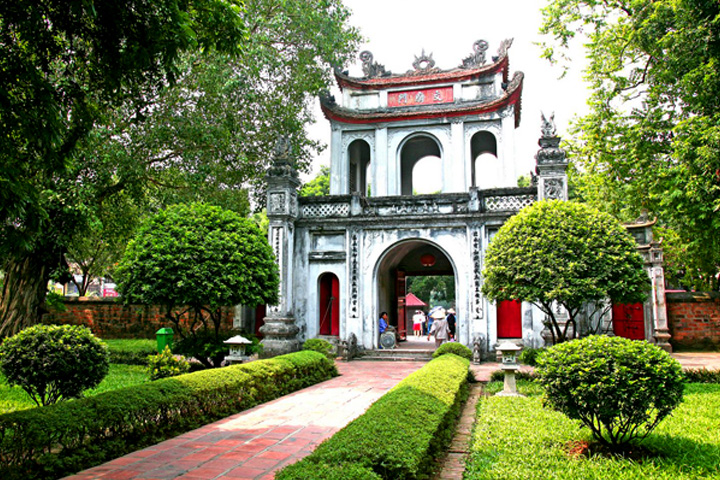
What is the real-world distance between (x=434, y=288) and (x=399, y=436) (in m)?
46.5

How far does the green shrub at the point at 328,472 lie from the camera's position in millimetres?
3498

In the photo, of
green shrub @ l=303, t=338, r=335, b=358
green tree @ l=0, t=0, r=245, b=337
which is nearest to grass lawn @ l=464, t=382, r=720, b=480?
green tree @ l=0, t=0, r=245, b=337

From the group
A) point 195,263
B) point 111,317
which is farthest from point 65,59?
Result: point 111,317

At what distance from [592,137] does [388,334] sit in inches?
363

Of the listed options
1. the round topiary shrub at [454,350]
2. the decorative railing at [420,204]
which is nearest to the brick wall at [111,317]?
the decorative railing at [420,204]

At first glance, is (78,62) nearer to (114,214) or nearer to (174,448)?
(174,448)

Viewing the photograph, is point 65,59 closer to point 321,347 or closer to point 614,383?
point 614,383

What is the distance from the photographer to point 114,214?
15.0 meters

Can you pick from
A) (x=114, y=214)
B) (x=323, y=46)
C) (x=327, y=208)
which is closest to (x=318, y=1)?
(x=323, y=46)

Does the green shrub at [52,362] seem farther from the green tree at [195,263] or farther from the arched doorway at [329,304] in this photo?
the arched doorway at [329,304]

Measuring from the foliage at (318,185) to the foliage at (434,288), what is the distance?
14.7 metres

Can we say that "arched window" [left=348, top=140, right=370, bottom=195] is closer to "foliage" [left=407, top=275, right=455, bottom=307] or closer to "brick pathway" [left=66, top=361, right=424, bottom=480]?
"brick pathway" [left=66, top=361, right=424, bottom=480]

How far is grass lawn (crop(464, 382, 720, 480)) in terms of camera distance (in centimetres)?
467

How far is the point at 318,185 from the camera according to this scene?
37.7 meters
